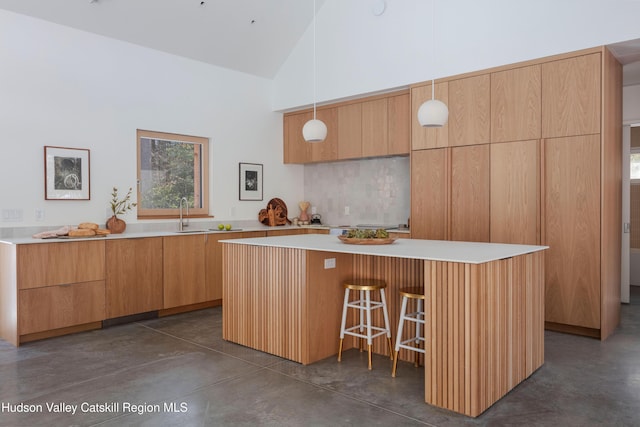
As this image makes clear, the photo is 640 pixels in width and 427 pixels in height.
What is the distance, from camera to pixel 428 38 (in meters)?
5.07

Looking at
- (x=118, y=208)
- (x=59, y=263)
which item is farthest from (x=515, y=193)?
(x=59, y=263)

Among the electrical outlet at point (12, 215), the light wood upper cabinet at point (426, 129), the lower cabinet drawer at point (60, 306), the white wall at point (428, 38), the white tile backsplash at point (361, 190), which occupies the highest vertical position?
the white wall at point (428, 38)

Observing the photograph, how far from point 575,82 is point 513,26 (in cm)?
80

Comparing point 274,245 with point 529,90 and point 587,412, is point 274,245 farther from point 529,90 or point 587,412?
point 529,90

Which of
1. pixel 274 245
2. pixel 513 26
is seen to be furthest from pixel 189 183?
pixel 513 26

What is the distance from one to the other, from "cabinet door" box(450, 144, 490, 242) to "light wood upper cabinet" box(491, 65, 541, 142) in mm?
253

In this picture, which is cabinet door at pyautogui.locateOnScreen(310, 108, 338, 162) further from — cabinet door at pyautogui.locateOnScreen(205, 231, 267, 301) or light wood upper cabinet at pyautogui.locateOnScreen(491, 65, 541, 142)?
light wood upper cabinet at pyautogui.locateOnScreen(491, 65, 541, 142)

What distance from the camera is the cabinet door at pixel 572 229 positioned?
4.11m

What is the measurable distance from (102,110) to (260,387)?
3464mm

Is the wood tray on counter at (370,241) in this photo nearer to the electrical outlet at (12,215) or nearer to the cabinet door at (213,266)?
the cabinet door at (213,266)

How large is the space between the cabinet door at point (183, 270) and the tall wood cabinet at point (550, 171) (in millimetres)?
2611

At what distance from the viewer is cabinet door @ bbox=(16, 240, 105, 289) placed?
12.9 ft

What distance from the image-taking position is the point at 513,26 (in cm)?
448

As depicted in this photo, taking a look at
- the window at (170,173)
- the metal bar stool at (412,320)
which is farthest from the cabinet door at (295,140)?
the metal bar stool at (412,320)
